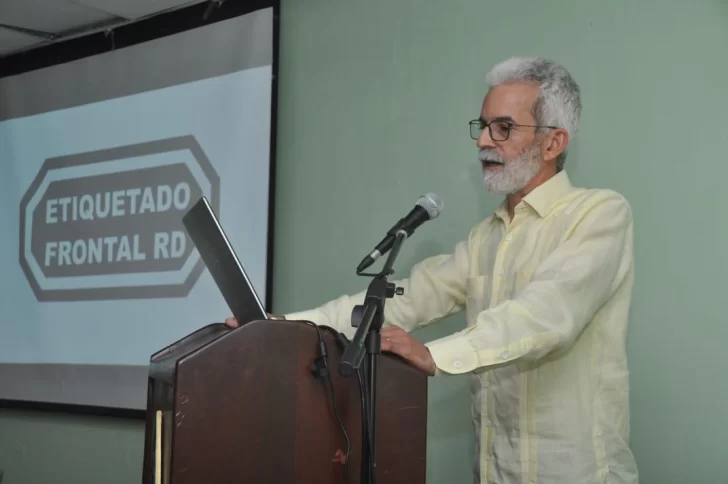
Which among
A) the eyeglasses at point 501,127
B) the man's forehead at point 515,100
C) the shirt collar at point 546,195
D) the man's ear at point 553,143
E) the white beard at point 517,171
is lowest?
the shirt collar at point 546,195

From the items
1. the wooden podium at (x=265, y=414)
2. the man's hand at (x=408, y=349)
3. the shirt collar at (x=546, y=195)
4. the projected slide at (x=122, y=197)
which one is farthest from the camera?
the projected slide at (x=122, y=197)

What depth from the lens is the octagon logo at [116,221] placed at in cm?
332

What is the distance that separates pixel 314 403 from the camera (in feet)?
4.58

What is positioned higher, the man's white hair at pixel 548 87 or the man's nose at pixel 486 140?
the man's white hair at pixel 548 87

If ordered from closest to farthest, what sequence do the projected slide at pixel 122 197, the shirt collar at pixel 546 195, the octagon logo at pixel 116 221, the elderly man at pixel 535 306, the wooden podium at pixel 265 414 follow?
the wooden podium at pixel 265 414 → the elderly man at pixel 535 306 → the shirt collar at pixel 546 195 → the projected slide at pixel 122 197 → the octagon logo at pixel 116 221

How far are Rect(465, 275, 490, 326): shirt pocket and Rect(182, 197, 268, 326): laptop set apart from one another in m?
0.67

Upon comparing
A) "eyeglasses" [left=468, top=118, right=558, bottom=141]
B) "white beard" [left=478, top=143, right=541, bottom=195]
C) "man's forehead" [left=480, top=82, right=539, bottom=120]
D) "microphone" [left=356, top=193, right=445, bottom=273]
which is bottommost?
"microphone" [left=356, top=193, right=445, bottom=273]

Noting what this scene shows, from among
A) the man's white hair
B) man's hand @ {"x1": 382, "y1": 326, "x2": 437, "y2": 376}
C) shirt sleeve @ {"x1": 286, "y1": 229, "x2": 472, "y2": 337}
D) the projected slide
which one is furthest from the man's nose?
the projected slide

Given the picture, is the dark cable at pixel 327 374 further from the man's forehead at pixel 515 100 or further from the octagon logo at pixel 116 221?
the octagon logo at pixel 116 221

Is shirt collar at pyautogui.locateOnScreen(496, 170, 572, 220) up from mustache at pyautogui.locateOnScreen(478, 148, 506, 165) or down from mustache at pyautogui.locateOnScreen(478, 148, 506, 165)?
down

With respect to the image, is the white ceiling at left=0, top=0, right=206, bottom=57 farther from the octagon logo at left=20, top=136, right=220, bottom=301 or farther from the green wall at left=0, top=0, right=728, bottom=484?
the green wall at left=0, top=0, right=728, bottom=484

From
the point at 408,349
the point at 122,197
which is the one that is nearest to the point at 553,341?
the point at 408,349

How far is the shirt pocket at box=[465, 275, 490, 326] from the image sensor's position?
6.72 ft

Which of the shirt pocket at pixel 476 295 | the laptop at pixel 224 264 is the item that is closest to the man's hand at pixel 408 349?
the laptop at pixel 224 264
